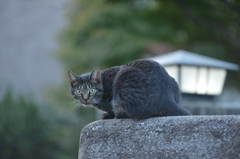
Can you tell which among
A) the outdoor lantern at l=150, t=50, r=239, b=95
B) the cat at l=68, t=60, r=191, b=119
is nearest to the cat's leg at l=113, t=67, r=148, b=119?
the cat at l=68, t=60, r=191, b=119

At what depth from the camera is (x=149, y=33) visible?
11.3 meters

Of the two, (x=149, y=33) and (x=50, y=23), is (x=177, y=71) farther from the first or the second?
(x=50, y=23)

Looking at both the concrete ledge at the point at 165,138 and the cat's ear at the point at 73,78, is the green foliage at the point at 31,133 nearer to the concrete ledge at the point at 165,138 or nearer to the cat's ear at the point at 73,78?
Result: the cat's ear at the point at 73,78

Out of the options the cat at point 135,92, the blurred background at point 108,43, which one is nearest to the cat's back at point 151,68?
the cat at point 135,92

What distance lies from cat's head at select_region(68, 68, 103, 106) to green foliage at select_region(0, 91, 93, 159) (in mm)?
7133

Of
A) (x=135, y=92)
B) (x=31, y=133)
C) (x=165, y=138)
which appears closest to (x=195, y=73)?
(x=135, y=92)

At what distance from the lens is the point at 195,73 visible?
6.04 m

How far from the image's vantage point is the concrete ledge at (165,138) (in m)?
2.70

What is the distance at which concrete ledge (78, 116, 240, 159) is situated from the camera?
8.87 ft

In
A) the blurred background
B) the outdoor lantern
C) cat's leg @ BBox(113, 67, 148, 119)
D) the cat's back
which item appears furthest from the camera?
the blurred background

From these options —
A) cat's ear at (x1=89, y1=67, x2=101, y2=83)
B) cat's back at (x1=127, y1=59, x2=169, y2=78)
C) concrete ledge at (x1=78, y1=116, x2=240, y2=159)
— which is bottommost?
concrete ledge at (x1=78, y1=116, x2=240, y2=159)

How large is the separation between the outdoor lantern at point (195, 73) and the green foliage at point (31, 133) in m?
5.81

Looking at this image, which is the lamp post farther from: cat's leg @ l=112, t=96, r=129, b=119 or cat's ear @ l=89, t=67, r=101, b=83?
cat's leg @ l=112, t=96, r=129, b=119

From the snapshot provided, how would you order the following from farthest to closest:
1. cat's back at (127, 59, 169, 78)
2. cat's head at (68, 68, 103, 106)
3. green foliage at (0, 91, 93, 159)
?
green foliage at (0, 91, 93, 159) → cat's head at (68, 68, 103, 106) → cat's back at (127, 59, 169, 78)
